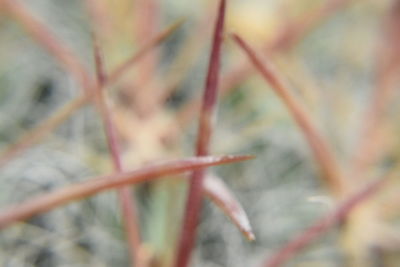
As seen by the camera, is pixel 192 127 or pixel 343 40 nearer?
pixel 192 127

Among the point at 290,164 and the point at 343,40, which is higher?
the point at 343,40

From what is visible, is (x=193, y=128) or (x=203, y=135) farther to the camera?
(x=193, y=128)

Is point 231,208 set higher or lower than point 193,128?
lower

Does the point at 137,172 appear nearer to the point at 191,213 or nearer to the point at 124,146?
the point at 191,213

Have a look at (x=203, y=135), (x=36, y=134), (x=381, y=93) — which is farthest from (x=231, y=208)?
(x=381, y=93)

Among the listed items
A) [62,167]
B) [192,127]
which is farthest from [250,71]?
[62,167]

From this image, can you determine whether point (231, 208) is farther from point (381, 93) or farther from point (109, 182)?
point (381, 93)
